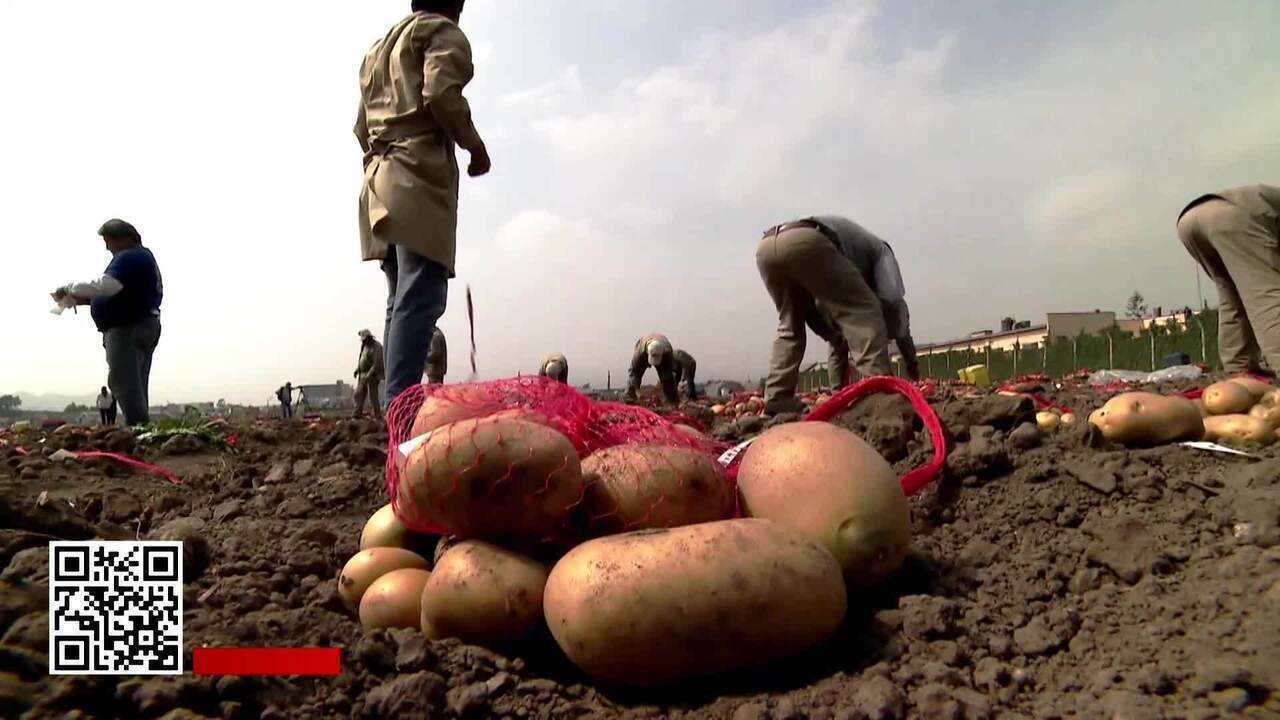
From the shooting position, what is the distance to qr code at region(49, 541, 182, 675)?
54.0 inches

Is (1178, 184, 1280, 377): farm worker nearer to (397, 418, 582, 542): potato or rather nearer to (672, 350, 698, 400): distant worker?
(397, 418, 582, 542): potato

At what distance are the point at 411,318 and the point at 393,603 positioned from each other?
2395 millimetres

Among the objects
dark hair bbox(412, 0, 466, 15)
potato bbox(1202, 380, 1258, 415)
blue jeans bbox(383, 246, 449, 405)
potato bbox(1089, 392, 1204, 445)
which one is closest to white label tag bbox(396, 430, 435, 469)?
blue jeans bbox(383, 246, 449, 405)

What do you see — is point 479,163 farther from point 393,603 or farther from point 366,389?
point 366,389

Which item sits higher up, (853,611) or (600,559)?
(600,559)

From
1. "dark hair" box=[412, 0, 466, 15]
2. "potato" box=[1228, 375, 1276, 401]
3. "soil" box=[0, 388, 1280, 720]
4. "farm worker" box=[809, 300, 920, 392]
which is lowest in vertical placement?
"soil" box=[0, 388, 1280, 720]

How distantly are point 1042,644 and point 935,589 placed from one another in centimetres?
36

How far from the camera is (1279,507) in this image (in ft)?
6.51

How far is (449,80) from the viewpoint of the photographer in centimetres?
396

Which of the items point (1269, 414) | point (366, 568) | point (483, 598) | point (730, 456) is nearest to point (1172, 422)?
point (1269, 414)

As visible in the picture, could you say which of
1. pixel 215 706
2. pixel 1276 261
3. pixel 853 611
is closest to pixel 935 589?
pixel 853 611

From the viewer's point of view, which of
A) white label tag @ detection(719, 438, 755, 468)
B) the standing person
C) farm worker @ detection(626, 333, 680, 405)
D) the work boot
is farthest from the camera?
the standing person

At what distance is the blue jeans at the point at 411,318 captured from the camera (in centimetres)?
392

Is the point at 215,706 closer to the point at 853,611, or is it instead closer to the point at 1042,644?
the point at 853,611
